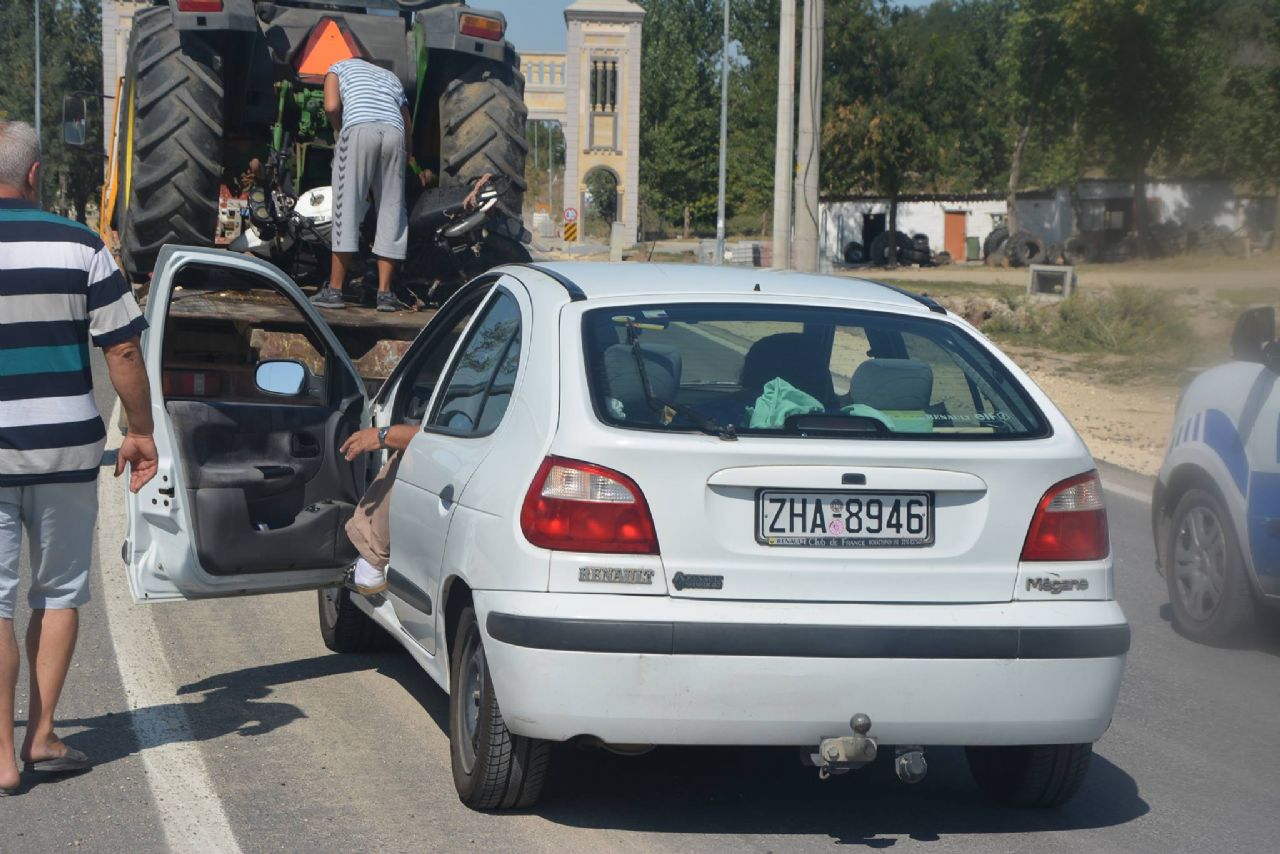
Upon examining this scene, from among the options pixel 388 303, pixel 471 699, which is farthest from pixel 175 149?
pixel 471 699

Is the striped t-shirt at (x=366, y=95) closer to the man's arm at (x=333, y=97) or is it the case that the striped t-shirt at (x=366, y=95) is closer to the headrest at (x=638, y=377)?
the man's arm at (x=333, y=97)

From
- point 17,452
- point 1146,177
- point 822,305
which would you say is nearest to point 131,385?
point 17,452

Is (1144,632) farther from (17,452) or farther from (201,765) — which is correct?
(17,452)

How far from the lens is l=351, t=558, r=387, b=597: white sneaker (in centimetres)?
583

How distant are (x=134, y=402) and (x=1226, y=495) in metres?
4.68

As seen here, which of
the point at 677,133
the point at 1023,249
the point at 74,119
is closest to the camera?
the point at 74,119

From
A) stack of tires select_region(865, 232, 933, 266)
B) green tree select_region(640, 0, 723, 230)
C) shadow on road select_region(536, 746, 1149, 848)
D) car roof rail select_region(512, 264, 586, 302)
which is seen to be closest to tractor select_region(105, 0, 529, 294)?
car roof rail select_region(512, 264, 586, 302)

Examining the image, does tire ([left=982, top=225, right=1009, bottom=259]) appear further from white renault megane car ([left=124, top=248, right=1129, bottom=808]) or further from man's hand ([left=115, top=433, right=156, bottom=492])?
man's hand ([left=115, top=433, right=156, bottom=492])

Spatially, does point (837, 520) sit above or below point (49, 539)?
above

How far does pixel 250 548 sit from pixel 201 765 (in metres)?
0.99

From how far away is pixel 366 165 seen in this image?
913 centimetres

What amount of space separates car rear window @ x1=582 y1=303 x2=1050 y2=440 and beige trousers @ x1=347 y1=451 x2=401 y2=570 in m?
1.21

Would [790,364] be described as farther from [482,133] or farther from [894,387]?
[482,133]

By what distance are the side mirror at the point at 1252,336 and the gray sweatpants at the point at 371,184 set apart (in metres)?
4.43
